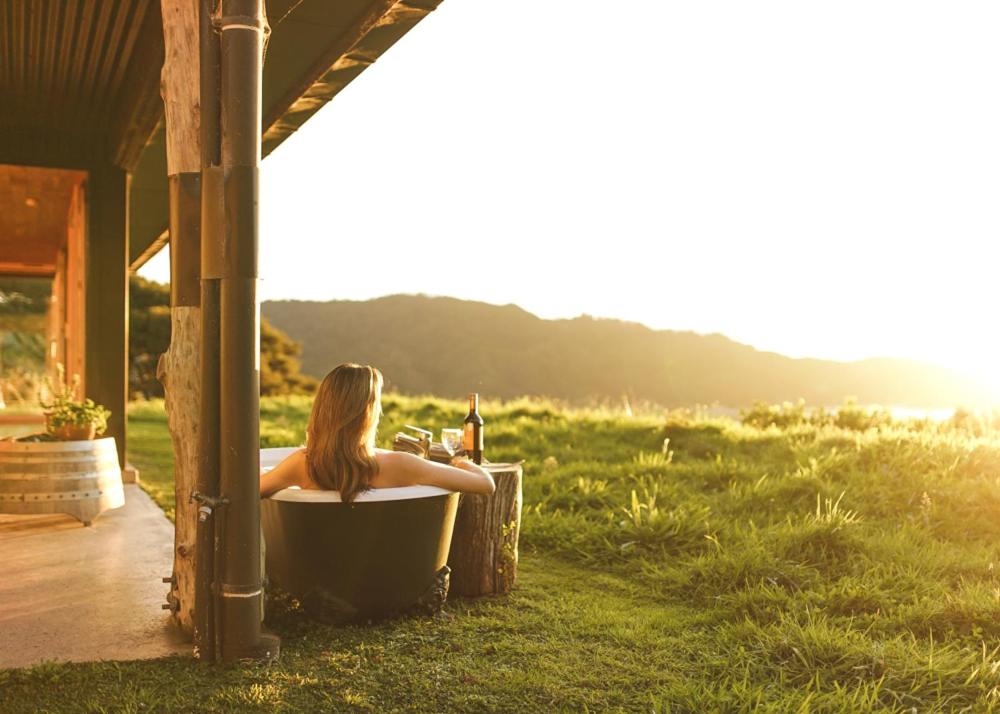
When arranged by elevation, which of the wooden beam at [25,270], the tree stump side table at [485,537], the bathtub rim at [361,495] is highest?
the wooden beam at [25,270]

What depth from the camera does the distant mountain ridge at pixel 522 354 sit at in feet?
132

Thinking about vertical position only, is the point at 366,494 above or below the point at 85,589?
above

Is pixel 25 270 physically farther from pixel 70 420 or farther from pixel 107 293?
pixel 70 420

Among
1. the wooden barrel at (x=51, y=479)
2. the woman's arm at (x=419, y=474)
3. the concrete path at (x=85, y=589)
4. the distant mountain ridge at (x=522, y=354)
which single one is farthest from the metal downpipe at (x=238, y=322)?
the distant mountain ridge at (x=522, y=354)

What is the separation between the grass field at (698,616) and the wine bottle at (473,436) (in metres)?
0.65

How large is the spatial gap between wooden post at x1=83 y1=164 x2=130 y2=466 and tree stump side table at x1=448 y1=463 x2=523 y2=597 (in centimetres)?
433

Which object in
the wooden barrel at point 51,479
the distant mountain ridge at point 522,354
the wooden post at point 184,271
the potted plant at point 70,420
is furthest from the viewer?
the distant mountain ridge at point 522,354

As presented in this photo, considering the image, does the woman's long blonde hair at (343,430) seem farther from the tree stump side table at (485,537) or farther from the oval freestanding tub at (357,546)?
the tree stump side table at (485,537)

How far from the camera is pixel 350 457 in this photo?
10.9 feet

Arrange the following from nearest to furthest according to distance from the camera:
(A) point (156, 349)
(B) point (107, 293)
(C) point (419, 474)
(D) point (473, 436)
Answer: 1. (C) point (419, 474)
2. (D) point (473, 436)
3. (B) point (107, 293)
4. (A) point (156, 349)

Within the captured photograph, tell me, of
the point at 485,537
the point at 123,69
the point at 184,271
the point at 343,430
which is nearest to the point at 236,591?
the point at 343,430

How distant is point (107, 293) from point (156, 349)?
16002 millimetres

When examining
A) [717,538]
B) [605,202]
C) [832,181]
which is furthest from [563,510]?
[605,202]

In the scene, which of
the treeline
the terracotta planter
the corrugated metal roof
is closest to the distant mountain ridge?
the treeline
